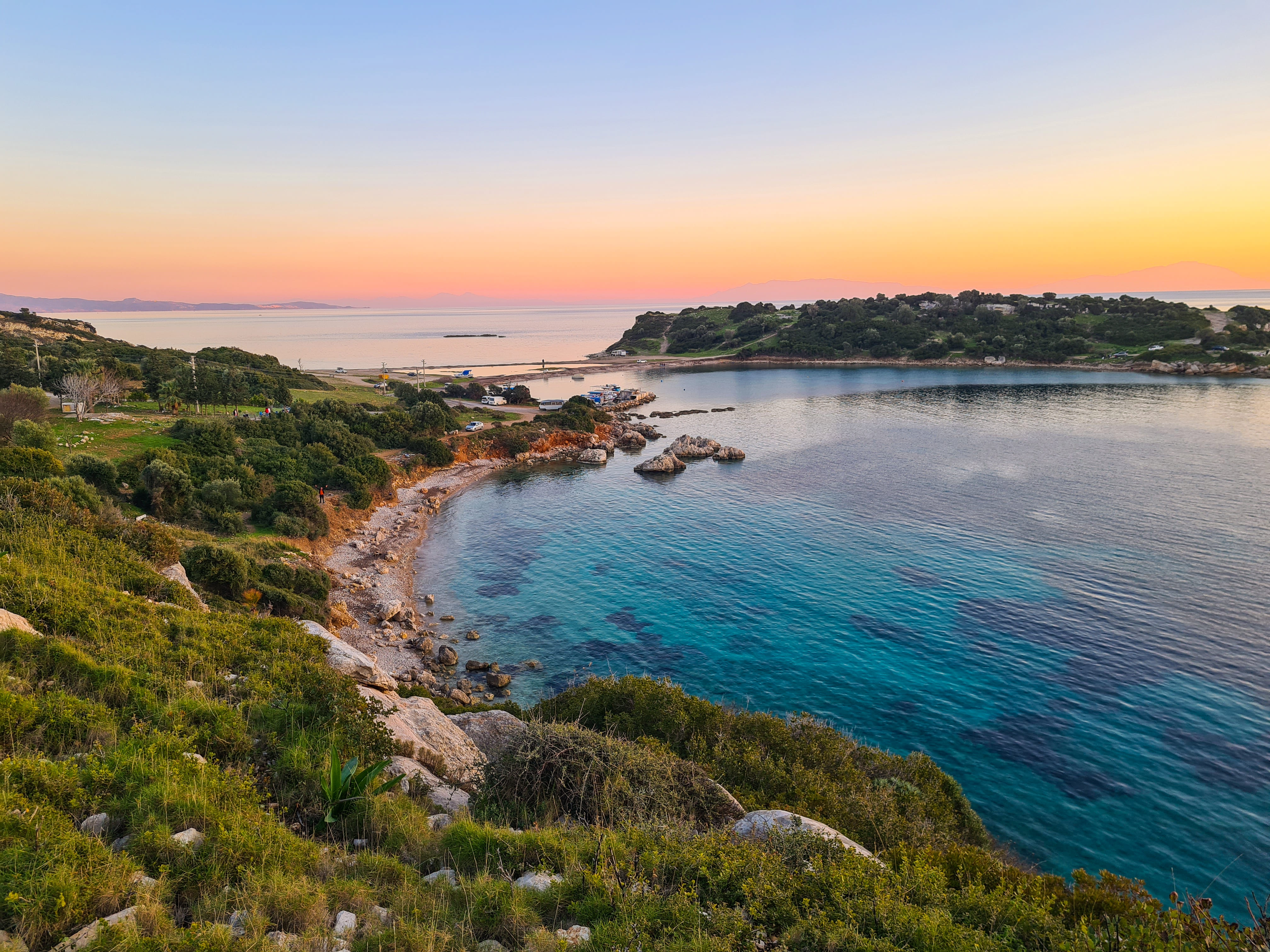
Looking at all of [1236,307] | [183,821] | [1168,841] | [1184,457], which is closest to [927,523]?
[1168,841]

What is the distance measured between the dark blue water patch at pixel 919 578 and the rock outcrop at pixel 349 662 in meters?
25.5

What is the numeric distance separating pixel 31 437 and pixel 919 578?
4502 centimetres

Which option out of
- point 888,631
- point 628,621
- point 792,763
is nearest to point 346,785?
point 792,763

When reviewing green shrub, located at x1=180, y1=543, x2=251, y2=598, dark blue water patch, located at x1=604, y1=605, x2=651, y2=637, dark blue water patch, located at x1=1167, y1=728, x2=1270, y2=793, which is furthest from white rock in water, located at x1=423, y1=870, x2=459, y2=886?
dark blue water patch, located at x1=1167, y1=728, x2=1270, y2=793

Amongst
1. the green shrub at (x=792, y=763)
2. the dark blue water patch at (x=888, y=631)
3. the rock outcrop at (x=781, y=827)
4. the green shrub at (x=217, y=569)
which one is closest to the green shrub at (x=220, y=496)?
the green shrub at (x=217, y=569)

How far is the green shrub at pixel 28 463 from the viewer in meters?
23.0

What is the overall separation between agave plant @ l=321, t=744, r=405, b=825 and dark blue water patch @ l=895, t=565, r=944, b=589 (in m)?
28.2

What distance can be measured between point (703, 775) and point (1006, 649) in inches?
764

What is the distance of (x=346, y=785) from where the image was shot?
29.6 ft

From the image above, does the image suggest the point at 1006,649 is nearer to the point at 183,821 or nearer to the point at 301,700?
the point at 301,700

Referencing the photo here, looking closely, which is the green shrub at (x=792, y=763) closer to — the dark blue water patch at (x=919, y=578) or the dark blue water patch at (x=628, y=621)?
the dark blue water patch at (x=628, y=621)

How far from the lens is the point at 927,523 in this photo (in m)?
40.8

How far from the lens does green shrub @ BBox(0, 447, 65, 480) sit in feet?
75.6

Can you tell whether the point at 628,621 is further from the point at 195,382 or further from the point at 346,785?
the point at 195,382
